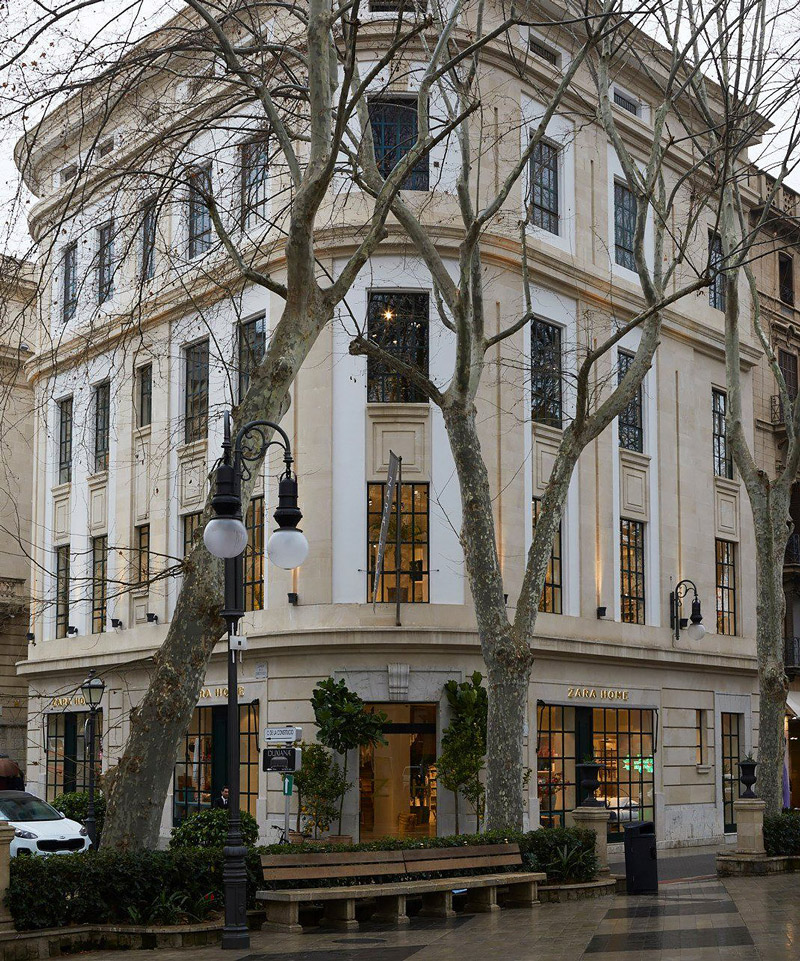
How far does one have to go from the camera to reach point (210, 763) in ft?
93.8

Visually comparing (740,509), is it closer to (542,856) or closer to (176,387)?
(176,387)

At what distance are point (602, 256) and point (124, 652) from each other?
1450 centimetres

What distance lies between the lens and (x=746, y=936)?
13.8 metres

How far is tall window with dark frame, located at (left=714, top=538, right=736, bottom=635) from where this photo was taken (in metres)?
33.6

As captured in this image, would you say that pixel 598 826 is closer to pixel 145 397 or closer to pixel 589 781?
pixel 589 781

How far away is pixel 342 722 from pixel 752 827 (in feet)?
24.0

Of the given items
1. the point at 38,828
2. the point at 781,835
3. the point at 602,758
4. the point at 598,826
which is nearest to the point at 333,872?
the point at 598,826

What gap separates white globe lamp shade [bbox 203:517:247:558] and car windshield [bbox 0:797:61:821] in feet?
43.1

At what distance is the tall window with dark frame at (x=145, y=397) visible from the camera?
3175cm

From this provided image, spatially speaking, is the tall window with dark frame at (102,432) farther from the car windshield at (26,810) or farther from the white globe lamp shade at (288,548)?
the white globe lamp shade at (288,548)

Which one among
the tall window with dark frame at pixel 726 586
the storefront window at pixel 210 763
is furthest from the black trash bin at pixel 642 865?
the tall window with dark frame at pixel 726 586

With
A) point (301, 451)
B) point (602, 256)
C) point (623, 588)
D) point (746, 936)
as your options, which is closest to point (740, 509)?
point (623, 588)

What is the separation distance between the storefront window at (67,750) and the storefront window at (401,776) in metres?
10.1

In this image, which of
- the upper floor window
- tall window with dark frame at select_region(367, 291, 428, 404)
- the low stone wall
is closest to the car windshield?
tall window with dark frame at select_region(367, 291, 428, 404)
